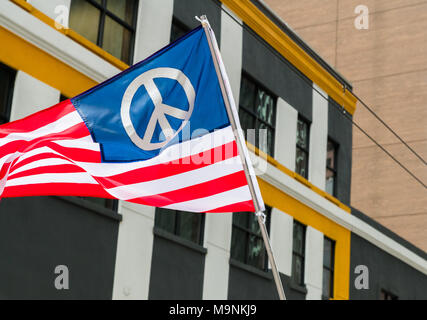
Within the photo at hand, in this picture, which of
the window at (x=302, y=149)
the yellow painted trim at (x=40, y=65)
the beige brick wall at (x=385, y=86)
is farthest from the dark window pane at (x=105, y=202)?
the beige brick wall at (x=385, y=86)

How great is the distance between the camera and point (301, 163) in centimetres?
2605

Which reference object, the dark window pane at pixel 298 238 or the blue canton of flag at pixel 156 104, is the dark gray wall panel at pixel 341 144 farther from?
the blue canton of flag at pixel 156 104

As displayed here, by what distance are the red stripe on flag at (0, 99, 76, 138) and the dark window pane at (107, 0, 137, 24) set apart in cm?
928

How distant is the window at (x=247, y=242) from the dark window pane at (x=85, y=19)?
262 inches

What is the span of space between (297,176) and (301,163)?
3.26 ft

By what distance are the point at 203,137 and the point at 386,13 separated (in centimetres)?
3627

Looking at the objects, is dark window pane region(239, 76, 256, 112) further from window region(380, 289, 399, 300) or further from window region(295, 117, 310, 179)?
window region(380, 289, 399, 300)

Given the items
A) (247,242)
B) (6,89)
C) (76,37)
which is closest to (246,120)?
(247,242)

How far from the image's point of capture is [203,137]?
9.56m

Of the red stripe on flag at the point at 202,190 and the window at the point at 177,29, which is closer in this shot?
the red stripe on flag at the point at 202,190

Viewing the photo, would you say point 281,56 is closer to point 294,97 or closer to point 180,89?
point 294,97

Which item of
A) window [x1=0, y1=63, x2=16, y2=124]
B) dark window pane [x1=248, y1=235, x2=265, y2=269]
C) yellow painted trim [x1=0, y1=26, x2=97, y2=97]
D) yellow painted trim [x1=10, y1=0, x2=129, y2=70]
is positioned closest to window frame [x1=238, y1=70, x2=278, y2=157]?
dark window pane [x1=248, y1=235, x2=265, y2=269]

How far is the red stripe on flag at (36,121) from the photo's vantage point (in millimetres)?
9664
